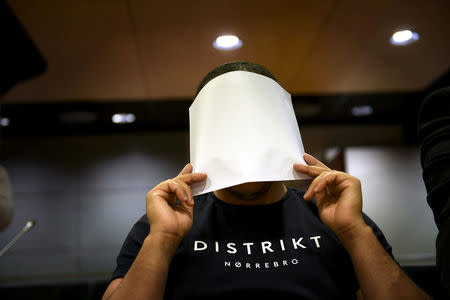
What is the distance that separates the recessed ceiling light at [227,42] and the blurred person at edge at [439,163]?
1.42 m

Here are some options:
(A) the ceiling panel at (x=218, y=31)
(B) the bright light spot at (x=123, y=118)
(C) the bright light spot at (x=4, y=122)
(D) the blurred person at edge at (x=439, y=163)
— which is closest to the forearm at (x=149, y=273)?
(D) the blurred person at edge at (x=439, y=163)

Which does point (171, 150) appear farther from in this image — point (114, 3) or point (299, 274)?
point (299, 274)

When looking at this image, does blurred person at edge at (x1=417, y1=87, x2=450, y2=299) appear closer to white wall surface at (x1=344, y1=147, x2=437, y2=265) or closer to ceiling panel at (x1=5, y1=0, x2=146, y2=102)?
ceiling panel at (x1=5, y1=0, x2=146, y2=102)

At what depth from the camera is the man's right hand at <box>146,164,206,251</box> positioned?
0.68m

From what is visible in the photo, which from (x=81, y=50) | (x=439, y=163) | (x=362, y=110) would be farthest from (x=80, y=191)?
(x=439, y=163)

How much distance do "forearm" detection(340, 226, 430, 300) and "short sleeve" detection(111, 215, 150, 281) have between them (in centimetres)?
41

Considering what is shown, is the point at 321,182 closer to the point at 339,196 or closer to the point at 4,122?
the point at 339,196

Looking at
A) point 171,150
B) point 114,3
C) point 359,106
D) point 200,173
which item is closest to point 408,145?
point 359,106

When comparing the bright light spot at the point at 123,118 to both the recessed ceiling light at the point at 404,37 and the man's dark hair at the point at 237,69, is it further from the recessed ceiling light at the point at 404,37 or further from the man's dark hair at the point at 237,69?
the man's dark hair at the point at 237,69

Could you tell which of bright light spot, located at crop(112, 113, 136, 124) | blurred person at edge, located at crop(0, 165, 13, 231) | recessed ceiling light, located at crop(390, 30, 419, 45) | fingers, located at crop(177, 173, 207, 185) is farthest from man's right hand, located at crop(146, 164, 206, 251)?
bright light spot, located at crop(112, 113, 136, 124)

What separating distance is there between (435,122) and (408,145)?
273 cm

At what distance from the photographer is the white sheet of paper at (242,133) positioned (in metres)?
0.66

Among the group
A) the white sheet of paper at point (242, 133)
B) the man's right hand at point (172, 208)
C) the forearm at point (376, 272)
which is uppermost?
the white sheet of paper at point (242, 133)

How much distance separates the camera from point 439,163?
0.37 m
